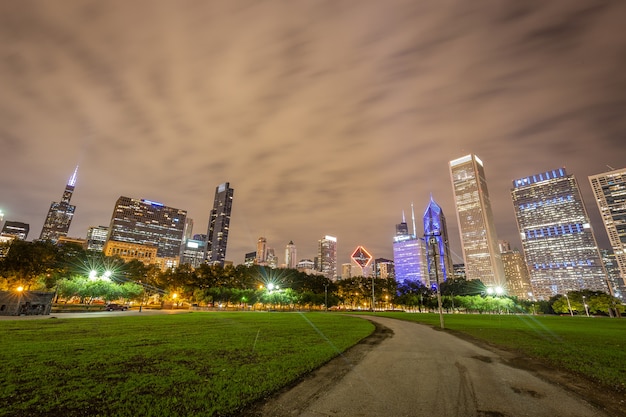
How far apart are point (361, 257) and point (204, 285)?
5971cm

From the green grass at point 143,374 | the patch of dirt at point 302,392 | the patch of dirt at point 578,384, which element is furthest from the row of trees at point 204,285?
the patch of dirt at point 578,384

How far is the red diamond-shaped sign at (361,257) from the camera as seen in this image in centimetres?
8519

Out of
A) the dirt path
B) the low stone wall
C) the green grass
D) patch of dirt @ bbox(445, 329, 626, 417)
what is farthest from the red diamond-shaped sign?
the dirt path

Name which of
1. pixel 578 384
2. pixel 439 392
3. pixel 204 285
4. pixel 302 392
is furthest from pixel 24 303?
pixel 204 285

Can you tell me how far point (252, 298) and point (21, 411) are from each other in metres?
89.6

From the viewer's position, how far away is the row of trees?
60.2 m

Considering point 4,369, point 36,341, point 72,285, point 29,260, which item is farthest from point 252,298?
point 4,369

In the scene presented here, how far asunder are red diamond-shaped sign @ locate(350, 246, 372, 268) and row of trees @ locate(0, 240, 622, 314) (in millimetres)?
12336

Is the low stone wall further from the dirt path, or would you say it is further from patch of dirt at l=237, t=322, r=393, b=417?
the dirt path

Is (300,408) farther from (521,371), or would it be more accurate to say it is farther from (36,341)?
(36,341)

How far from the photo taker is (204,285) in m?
105

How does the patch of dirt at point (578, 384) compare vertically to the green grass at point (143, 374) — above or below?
below

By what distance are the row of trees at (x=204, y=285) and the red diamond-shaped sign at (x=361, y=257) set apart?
1234cm

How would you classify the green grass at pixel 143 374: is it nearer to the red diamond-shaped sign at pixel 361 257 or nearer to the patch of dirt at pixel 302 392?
the patch of dirt at pixel 302 392
